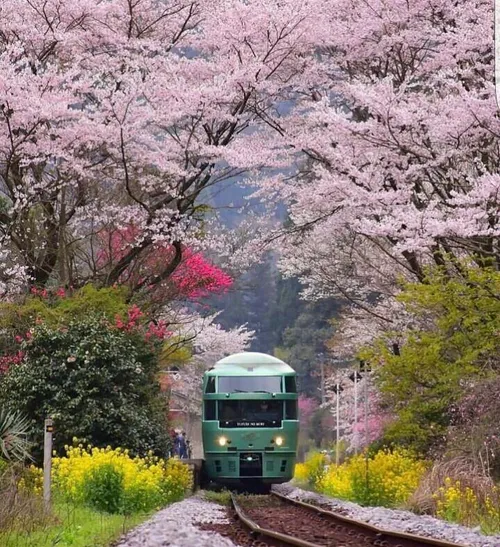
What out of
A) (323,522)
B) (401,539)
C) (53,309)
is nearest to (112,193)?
(53,309)

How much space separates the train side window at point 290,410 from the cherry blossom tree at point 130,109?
384 cm

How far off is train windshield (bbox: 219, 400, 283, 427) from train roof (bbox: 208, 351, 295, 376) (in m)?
0.62

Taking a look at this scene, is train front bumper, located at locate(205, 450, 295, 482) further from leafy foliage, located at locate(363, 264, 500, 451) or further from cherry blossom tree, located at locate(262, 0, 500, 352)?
cherry blossom tree, located at locate(262, 0, 500, 352)

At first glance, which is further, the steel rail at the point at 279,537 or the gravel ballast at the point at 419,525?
the gravel ballast at the point at 419,525

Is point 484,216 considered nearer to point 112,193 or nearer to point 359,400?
point 112,193

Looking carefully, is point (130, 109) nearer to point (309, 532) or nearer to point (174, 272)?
point (174, 272)

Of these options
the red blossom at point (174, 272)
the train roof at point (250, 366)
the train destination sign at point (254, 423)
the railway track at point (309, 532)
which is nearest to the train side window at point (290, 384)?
the train roof at point (250, 366)

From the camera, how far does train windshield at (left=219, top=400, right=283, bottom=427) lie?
21594mm

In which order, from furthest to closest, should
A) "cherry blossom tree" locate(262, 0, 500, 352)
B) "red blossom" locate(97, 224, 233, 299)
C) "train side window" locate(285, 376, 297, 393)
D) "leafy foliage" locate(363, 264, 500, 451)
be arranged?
1. "red blossom" locate(97, 224, 233, 299)
2. "train side window" locate(285, 376, 297, 393)
3. "cherry blossom tree" locate(262, 0, 500, 352)
4. "leafy foliage" locate(363, 264, 500, 451)

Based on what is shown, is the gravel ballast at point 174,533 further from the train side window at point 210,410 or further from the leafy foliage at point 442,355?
the train side window at point 210,410

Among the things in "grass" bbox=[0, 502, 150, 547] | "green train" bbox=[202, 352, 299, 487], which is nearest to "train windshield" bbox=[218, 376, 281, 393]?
"green train" bbox=[202, 352, 299, 487]

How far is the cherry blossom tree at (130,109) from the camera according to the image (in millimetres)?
20406

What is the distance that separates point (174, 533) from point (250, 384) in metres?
11.5

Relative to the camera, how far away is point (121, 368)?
1769 centimetres
